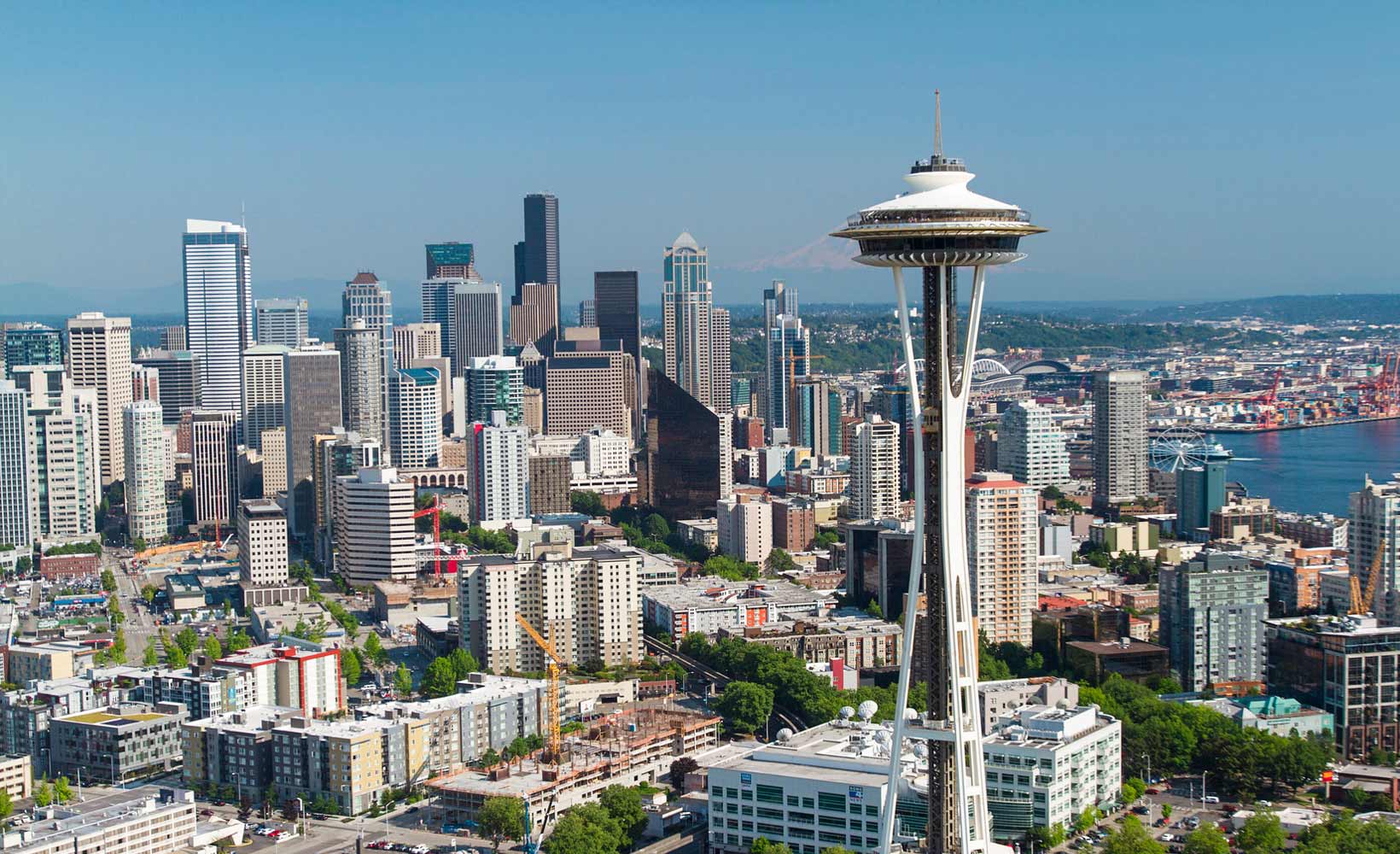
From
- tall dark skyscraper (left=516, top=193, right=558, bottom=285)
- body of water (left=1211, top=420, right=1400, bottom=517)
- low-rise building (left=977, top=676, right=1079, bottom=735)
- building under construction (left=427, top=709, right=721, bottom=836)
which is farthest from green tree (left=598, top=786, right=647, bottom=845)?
tall dark skyscraper (left=516, top=193, right=558, bottom=285)

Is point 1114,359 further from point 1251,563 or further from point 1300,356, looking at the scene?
point 1251,563

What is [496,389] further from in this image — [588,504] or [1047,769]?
[1047,769]

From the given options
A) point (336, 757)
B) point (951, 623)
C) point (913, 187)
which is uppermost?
point (913, 187)

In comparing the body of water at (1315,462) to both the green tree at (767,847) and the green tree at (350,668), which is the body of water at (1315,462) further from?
the green tree at (767,847)

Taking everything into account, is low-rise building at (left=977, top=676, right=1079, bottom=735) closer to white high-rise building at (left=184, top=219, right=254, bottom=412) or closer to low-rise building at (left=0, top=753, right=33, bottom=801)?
low-rise building at (left=0, top=753, right=33, bottom=801)

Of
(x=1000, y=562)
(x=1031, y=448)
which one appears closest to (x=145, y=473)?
(x=1031, y=448)

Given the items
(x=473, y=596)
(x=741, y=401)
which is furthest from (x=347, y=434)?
(x=741, y=401)

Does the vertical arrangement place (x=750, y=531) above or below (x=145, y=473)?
below
